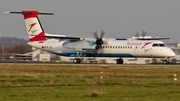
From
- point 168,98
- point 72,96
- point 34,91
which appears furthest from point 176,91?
point 34,91

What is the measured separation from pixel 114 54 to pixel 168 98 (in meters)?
35.5

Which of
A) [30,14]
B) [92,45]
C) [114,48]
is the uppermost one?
[30,14]

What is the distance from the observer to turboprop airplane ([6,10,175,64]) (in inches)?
2090

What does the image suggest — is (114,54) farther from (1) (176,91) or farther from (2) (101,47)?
(1) (176,91)

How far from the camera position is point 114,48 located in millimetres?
55594

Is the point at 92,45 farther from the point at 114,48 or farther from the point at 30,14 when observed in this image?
the point at 30,14

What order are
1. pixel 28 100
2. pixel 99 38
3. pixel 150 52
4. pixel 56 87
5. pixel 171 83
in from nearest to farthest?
pixel 28 100 < pixel 56 87 < pixel 171 83 < pixel 150 52 < pixel 99 38

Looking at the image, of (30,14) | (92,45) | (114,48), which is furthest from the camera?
(30,14)

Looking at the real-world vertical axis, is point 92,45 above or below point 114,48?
above

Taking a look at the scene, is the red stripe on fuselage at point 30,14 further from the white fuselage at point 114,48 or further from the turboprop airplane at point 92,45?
the white fuselage at point 114,48

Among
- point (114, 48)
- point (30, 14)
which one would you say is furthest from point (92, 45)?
point (30, 14)

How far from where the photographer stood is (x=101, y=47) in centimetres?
5641

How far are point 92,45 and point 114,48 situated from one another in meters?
2.97

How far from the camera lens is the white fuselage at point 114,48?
173 feet
